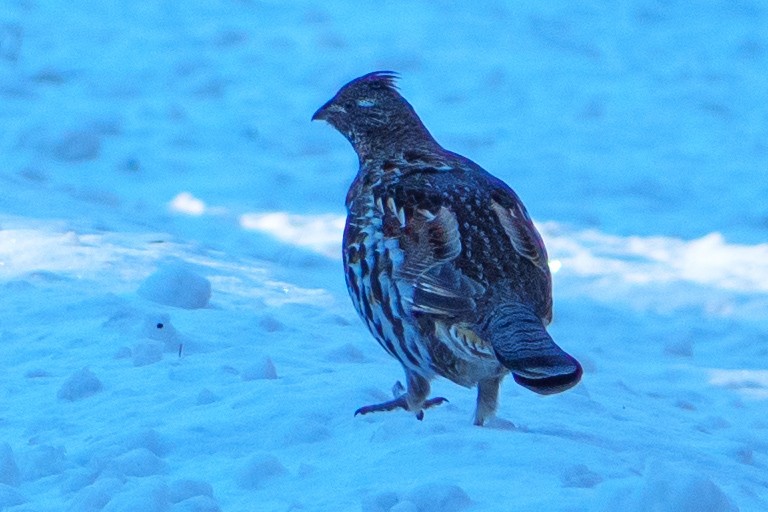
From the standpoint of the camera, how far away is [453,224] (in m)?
3.73

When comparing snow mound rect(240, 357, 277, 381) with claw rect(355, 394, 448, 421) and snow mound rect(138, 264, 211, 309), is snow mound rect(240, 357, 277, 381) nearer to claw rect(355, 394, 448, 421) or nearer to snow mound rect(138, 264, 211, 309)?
claw rect(355, 394, 448, 421)

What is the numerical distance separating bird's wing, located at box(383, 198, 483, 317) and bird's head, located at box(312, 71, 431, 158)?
33.6 inches

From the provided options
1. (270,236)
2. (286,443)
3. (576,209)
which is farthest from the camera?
(576,209)

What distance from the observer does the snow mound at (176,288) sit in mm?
4914

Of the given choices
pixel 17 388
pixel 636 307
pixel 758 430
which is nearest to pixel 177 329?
pixel 17 388

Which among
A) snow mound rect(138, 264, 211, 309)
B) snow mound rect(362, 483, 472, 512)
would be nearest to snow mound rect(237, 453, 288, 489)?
snow mound rect(362, 483, 472, 512)

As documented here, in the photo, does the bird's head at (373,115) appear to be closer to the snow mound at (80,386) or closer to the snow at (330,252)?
the snow at (330,252)

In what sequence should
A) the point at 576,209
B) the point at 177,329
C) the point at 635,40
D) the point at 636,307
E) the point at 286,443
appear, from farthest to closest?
1. the point at 635,40
2. the point at 576,209
3. the point at 636,307
4. the point at 177,329
5. the point at 286,443

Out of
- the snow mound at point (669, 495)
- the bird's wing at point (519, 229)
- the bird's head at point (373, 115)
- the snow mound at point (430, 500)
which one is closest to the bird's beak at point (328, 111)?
the bird's head at point (373, 115)

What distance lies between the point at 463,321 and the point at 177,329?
4.50 feet

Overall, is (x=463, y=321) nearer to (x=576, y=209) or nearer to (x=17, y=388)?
(x=17, y=388)

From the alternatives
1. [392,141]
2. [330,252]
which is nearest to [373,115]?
[392,141]

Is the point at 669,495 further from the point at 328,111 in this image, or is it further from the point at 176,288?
the point at 176,288

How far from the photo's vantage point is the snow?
132 inches
